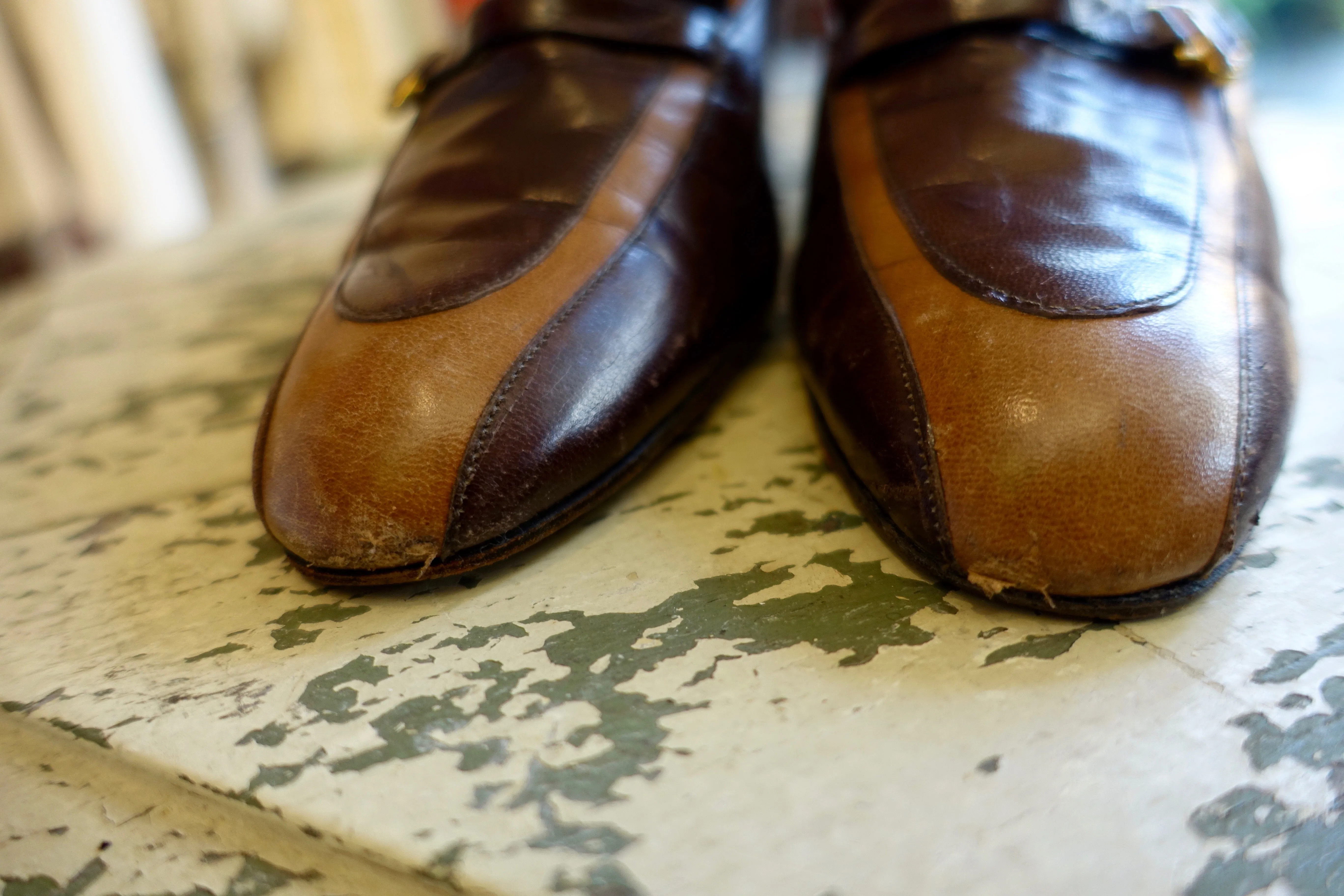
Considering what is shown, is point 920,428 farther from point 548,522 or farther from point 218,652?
point 218,652

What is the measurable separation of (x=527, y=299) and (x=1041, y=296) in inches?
11.2

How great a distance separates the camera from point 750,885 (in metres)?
0.36

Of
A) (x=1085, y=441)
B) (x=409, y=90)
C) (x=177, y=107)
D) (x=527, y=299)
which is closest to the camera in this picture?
(x=1085, y=441)

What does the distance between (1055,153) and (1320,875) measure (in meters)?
0.42

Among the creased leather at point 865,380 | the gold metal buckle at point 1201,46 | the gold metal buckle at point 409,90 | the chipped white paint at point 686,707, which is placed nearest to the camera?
the chipped white paint at point 686,707

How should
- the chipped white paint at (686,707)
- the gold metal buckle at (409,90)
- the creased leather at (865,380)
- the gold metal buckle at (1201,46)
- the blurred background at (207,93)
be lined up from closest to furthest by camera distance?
1. the chipped white paint at (686,707)
2. the creased leather at (865,380)
3. the gold metal buckle at (1201,46)
4. the gold metal buckle at (409,90)
5. the blurred background at (207,93)

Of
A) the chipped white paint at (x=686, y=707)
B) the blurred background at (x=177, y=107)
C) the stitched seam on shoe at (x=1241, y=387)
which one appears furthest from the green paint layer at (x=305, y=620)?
the blurred background at (x=177, y=107)

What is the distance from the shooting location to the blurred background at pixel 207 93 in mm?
1496

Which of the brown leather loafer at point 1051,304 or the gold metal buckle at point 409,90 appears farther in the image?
the gold metal buckle at point 409,90

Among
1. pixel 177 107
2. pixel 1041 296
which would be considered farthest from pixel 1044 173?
pixel 177 107

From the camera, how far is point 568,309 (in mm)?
553

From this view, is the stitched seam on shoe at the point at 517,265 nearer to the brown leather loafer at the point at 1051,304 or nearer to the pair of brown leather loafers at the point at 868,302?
the pair of brown leather loafers at the point at 868,302

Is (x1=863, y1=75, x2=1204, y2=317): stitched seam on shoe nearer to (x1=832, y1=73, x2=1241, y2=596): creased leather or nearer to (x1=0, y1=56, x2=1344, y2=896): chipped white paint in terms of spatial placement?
(x1=832, y1=73, x2=1241, y2=596): creased leather

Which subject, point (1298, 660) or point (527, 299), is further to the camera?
point (527, 299)
